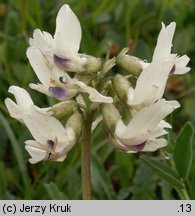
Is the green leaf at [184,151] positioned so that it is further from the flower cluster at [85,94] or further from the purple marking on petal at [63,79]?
the purple marking on petal at [63,79]

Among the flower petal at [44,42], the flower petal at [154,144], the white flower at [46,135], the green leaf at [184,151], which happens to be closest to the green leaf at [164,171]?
the green leaf at [184,151]

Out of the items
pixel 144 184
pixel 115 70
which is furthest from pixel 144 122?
pixel 115 70

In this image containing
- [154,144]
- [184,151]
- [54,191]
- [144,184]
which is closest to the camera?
[154,144]

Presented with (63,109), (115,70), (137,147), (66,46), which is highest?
(115,70)

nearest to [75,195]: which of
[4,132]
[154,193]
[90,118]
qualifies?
[154,193]

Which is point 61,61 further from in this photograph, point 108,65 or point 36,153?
point 36,153

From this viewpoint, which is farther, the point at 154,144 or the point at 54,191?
the point at 54,191
